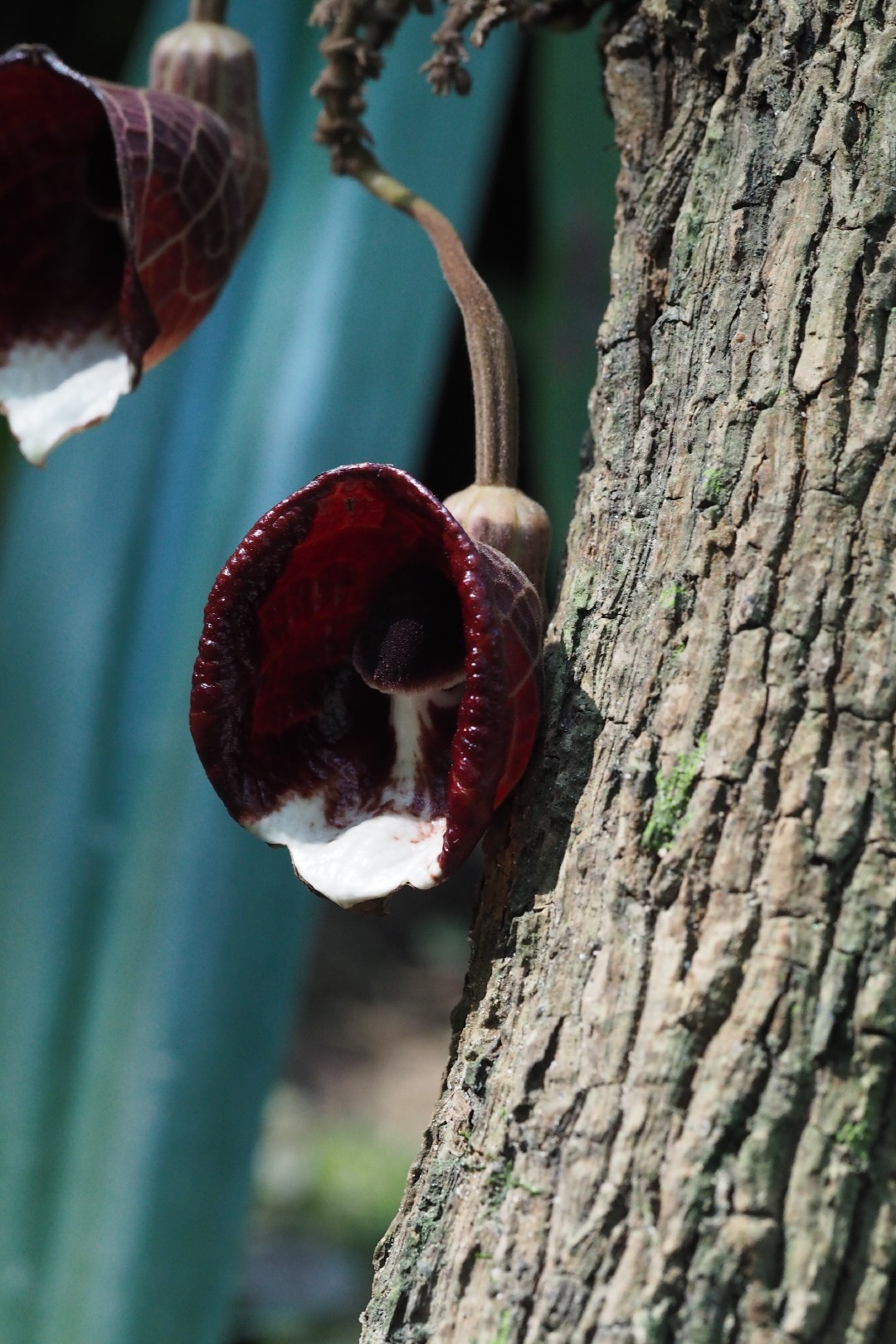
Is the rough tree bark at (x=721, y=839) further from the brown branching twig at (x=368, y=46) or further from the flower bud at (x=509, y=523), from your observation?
the brown branching twig at (x=368, y=46)

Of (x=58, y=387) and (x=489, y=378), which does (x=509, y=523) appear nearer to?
(x=489, y=378)

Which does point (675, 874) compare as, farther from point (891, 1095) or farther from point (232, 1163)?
point (232, 1163)

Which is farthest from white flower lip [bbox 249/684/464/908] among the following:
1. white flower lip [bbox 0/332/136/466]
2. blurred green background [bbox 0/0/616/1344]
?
blurred green background [bbox 0/0/616/1344]

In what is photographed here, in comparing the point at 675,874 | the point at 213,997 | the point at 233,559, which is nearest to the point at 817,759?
the point at 675,874

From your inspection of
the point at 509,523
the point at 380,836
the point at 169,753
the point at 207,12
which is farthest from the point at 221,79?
the point at 169,753

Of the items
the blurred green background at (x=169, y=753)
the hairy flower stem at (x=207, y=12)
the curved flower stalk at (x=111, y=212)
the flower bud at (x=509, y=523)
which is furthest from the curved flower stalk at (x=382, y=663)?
the blurred green background at (x=169, y=753)

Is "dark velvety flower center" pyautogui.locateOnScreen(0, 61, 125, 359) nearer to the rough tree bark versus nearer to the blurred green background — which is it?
the rough tree bark
